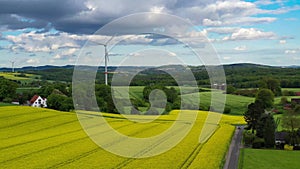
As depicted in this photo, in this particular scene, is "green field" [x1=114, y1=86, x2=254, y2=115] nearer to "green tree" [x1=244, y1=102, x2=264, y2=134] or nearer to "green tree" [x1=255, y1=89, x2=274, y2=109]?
"green tree" [x1=255, y1=89, x2=274, y2=109]

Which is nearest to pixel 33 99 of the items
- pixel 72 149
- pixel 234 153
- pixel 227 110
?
pixel 227 110

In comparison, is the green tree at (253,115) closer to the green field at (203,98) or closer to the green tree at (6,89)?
the green field at (203,98)

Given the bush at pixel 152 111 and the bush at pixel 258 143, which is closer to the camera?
the bush at pixel 258 143

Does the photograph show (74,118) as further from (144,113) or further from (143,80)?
(143,80)

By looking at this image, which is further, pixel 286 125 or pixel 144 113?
pixel 144 113

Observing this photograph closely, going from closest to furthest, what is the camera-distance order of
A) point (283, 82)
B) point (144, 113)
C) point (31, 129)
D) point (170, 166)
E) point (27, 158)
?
point (170, 166)
point (27, 158)
point (31, 129)
point (144, 113)
point (283, 82)

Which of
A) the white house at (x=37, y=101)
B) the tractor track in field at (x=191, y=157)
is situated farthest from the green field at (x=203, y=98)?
the tractor track in field at (x=191, y=157)

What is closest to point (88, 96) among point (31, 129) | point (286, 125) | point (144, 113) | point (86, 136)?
point (144, 113)
